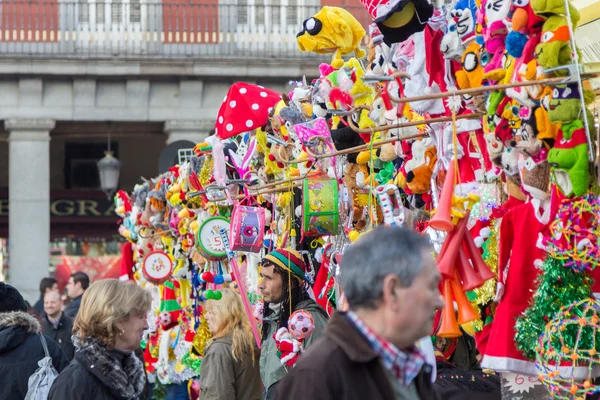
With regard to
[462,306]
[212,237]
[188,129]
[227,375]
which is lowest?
[227,375]

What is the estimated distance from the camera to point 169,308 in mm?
10680

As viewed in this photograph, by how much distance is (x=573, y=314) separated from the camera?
15.1 ft

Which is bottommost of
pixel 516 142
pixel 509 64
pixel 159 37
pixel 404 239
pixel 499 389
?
pixel 499 389

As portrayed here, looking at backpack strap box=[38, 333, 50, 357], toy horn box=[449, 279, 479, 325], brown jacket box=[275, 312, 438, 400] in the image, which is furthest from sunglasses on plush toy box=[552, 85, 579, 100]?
backpack strap box=[38, 333, 50, 357]

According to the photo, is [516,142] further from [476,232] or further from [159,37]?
[159,37]

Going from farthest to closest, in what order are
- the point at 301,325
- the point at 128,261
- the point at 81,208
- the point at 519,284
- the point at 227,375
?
the point at 81,208, the point at 128,261, the point at 227,375, the point at 301,325, the point at 519,284

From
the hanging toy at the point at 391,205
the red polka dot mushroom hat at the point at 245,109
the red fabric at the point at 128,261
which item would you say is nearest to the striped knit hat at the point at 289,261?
the hanging toy at the point at 391,205

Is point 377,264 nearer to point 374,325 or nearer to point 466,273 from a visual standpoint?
point 374,325

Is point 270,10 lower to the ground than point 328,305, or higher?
higher

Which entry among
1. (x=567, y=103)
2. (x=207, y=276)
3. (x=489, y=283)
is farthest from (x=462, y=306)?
(x=207, y=276)

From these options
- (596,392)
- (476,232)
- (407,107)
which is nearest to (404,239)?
(596,392)

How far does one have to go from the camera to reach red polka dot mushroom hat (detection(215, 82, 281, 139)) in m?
7.72

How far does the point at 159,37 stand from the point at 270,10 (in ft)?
5.45

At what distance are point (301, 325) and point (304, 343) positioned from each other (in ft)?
0.32
